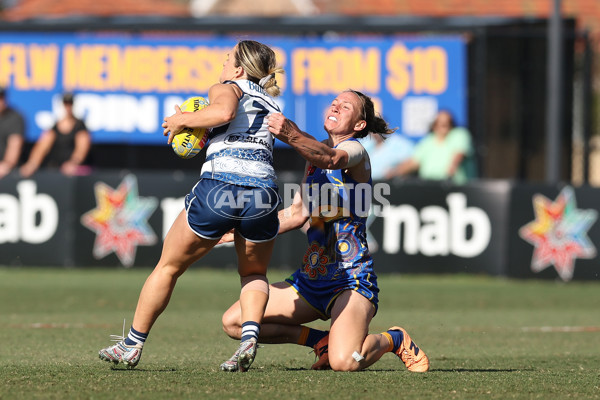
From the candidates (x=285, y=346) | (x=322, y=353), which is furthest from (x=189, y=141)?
(x=285, y=346)

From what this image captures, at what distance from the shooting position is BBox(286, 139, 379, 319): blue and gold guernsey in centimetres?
680

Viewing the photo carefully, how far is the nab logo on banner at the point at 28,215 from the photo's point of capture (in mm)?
13797

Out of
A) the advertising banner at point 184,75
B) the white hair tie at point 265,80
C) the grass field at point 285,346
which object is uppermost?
the advertising banner at point 184,75

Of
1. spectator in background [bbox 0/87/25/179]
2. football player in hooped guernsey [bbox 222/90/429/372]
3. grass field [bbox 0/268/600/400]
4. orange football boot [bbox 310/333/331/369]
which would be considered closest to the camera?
grass field [bbox 0/268/600/400]

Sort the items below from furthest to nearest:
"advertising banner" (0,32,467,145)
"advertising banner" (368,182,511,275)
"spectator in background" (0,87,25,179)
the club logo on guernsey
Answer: "advertising banner" (0,32,467,145) < "spectator in background" (0,87,25,179) < "advertising banner" (368,182,511,275) < the club logo on guernsey

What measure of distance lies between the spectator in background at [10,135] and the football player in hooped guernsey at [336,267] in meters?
9.04

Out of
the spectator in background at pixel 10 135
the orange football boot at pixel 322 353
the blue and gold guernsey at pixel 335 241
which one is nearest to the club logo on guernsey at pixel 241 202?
the blue and gold guernsey at pixel 335 241

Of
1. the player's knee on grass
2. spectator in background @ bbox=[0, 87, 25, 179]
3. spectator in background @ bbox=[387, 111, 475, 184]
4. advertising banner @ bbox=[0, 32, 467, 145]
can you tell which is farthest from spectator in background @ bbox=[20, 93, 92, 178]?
the player's knee on grass

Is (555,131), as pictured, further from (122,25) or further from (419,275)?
(122,25)

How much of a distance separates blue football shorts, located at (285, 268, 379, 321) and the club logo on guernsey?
2.50ft

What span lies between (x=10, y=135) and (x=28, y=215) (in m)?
1.94

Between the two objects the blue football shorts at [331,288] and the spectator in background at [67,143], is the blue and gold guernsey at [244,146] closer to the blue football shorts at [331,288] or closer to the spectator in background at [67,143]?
the blue football shorts at [331,288]

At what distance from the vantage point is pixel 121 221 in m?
13.8

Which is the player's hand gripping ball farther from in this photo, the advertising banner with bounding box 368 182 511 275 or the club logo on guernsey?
the advertising banner with bounding box 368 182 511 275
